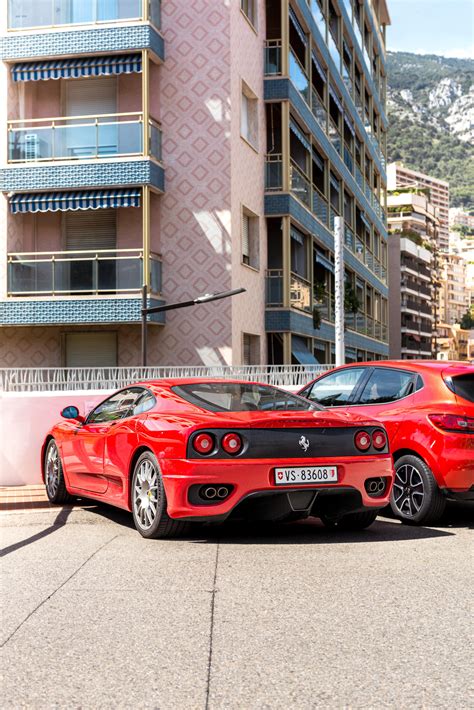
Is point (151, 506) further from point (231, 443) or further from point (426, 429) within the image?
point (426, 429)

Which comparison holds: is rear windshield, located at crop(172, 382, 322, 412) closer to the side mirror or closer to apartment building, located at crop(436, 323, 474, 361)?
the side mirror

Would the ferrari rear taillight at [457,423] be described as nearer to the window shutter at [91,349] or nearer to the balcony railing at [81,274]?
the balcony railing at [81,274]

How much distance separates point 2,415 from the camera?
12.2 metres

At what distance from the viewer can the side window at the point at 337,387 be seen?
9688 millimetres

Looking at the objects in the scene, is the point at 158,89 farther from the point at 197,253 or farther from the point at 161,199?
the point at 197,253

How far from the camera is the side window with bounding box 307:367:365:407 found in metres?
9.69

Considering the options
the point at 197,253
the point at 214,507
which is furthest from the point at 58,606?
the point at 197,253

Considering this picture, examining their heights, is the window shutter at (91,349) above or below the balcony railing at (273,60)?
below

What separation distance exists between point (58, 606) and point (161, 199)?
63.8 ft

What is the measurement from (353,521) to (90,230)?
17.5 meters

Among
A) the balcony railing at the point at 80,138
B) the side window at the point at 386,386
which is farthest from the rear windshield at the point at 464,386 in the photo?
the balcony railing at the point at 80,138

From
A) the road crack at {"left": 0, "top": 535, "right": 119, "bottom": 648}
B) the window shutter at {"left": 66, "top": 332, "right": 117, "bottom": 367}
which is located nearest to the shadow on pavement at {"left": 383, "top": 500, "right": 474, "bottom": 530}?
the road crack at {"left": 0, "top": 535, "right": 119, "bottom": 648}

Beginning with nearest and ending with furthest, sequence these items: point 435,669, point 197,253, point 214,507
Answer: point 435,669 → point 214,507 → point 197,253

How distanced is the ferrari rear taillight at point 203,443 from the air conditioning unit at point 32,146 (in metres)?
18.6
